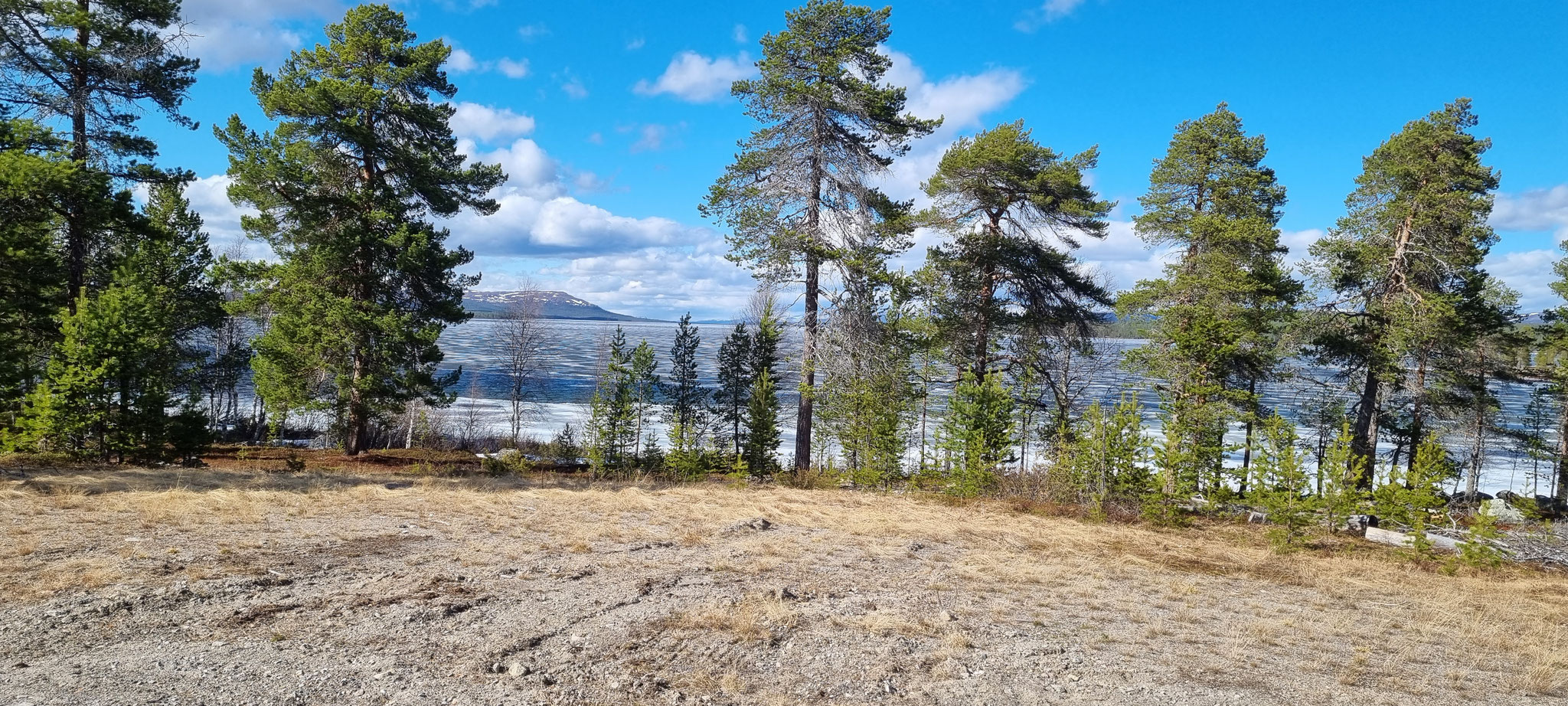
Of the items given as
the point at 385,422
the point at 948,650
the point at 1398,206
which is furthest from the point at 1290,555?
the point at 385,422

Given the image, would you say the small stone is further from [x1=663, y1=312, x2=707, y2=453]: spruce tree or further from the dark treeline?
[x1=663, y1=312, x2=707, y2=453]: spruce tree

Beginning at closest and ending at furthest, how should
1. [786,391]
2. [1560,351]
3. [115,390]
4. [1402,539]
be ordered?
1. [1402,539]
2. [115,390]
3. [1560,351]
4. [786,391]

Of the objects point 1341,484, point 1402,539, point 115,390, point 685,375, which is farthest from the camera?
point 685,375

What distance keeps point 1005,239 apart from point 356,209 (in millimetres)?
17046

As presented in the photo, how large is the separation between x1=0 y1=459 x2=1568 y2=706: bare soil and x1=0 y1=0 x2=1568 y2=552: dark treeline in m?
3.80

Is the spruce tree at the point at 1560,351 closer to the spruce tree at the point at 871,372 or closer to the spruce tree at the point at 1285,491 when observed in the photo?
the spruce tree at the point at 1285,491

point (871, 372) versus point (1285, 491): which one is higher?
point (871, 372)

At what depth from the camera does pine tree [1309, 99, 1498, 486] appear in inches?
759

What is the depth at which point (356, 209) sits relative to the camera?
18.9m

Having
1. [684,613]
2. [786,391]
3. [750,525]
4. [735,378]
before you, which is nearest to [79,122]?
[750,525]

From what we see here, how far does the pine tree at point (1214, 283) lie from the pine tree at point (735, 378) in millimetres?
13961

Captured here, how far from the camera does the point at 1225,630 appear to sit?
7875mm

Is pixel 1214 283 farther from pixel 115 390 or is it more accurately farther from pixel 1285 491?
pixel 115 390

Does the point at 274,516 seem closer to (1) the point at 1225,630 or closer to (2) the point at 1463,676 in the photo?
Answer: (1) the point at 1225,630
